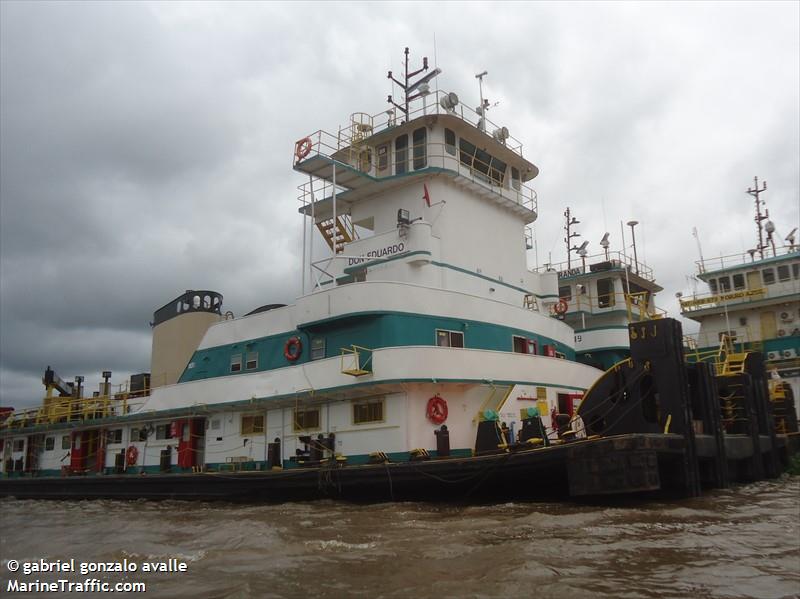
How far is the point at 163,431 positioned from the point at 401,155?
1015 centimetres

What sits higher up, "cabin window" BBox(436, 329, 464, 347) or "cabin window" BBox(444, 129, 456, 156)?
"cabin window" BBox(444, 129, 456, 156)

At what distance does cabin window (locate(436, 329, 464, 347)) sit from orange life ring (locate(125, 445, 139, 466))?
9814 millimetres

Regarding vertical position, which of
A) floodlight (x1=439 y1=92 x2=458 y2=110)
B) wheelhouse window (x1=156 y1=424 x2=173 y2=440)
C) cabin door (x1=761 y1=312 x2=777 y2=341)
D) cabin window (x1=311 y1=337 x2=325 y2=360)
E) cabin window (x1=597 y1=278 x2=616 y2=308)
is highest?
floodlight (x1=439 y1=92 x2=458 y2=110)

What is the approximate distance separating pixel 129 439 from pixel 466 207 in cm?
1177

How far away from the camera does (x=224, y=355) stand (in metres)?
17.2

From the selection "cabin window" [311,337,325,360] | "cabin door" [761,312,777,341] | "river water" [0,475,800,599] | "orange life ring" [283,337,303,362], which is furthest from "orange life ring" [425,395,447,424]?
"cabin door" [761,312,777,341]

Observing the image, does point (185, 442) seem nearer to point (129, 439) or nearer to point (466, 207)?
point (129, 439)

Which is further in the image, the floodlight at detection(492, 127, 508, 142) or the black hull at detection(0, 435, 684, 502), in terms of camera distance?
the floodlight at detection(492, 127, 508, 142)

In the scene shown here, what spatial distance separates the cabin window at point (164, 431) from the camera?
17.7 m

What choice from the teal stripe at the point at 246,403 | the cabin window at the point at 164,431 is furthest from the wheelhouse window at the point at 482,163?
the cabin window at the point at 164,431

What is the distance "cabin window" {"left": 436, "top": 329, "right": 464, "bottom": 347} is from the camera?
570 inches

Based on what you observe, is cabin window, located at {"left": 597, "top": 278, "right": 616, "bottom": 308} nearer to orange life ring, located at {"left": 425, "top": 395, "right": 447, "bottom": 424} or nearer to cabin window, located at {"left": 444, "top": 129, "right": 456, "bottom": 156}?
cabin window, located at {"left": 444, "top": 129, "right": 456, "bottom": 156}

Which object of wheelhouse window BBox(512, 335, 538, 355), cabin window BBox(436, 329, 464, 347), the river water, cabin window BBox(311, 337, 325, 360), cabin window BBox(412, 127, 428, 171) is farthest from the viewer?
cabin window BBox(412, 127, 428, 171)

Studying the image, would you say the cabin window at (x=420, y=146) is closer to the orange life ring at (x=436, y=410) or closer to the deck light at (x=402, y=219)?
the deck light at (x=402, y=219)
